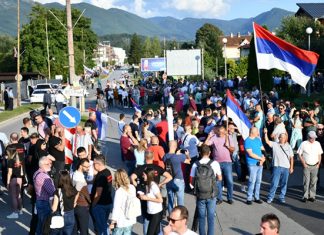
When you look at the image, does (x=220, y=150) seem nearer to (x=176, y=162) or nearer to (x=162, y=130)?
(x=176, y=162)

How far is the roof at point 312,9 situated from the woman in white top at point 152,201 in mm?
83389

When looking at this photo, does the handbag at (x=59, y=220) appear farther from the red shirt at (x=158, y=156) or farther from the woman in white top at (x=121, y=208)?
the red shirt at (x=158, y=156)

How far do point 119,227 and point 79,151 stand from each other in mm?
2329

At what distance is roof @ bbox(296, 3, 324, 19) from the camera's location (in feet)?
287

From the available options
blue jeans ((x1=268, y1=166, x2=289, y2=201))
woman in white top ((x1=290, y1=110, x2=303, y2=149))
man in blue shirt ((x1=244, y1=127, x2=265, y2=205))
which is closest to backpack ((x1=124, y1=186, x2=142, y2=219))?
man in blue shirt ((x1=244, y1=127, x2=265, y2=205))

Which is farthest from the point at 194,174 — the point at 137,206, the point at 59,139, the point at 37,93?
the point at 37,93

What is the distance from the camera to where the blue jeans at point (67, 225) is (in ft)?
25.4

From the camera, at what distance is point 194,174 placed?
877cm

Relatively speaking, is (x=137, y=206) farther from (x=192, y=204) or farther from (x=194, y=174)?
(x=192, y=204)

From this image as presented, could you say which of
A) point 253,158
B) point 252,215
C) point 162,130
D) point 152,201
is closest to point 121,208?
point 152,201

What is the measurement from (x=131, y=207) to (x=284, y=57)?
6879mm

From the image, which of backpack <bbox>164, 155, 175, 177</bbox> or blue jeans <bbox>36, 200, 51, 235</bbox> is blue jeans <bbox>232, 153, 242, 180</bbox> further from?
blue jeans <bbox>36, 200, 51, 235</bbox>

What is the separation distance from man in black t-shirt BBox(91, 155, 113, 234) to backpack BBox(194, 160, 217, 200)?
4.84ft

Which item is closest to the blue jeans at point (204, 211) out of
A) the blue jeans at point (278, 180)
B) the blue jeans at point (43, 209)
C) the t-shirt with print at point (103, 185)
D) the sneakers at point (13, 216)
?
the t-shirt with print at point (103, 185)
